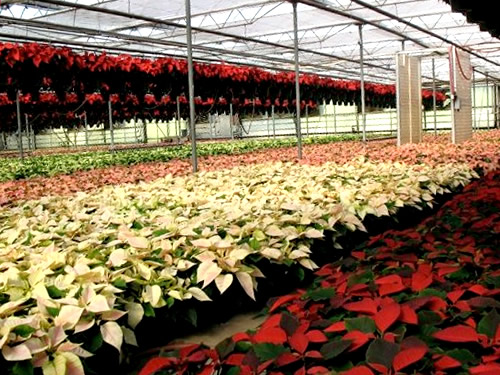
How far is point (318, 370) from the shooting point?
4.46 ft

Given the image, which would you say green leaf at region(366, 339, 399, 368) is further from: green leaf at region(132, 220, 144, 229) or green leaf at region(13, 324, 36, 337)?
green leaf at region(132, 220, 144, 229)

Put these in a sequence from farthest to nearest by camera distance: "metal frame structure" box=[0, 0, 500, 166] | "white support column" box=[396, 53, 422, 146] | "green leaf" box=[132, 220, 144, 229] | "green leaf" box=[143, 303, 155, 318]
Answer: "metal frame structure" box=[0, 0, 500, 166]
"white support column" box=[396, 53, 422, 146]
"green leaf" box=[132, 220, 144, 229]
"green leaf" box=[143, 303, 155, 318]

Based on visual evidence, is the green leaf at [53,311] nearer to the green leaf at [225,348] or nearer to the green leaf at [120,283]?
the green leaf at [120,283]

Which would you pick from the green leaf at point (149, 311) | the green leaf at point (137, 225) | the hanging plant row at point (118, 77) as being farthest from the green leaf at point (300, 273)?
the hanging plant row at point (118, 77)

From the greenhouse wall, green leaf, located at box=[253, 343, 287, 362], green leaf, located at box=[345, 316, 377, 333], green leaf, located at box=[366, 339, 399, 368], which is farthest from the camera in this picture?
the greenhouse wall

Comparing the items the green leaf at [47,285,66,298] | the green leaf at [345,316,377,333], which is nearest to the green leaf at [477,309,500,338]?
the green leaf at [345,316,377,333]

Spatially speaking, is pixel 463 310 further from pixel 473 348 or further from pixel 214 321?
pixel 214 321

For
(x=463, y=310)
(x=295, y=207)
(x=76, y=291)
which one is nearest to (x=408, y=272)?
(x=463, y=310)

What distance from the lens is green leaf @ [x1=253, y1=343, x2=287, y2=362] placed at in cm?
141

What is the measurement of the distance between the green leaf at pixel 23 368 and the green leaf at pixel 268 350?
67 centimetres

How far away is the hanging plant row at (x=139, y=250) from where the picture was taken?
1869mm

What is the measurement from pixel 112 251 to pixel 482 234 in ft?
5.62

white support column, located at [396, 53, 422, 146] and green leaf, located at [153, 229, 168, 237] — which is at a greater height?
white support column, located at [396, 53, 422, 146]

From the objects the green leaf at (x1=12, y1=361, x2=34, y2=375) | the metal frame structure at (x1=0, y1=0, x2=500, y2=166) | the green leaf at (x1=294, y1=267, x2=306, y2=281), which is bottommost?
the green leaf at (x1=294, y1=267, x2=306, y2=281)
